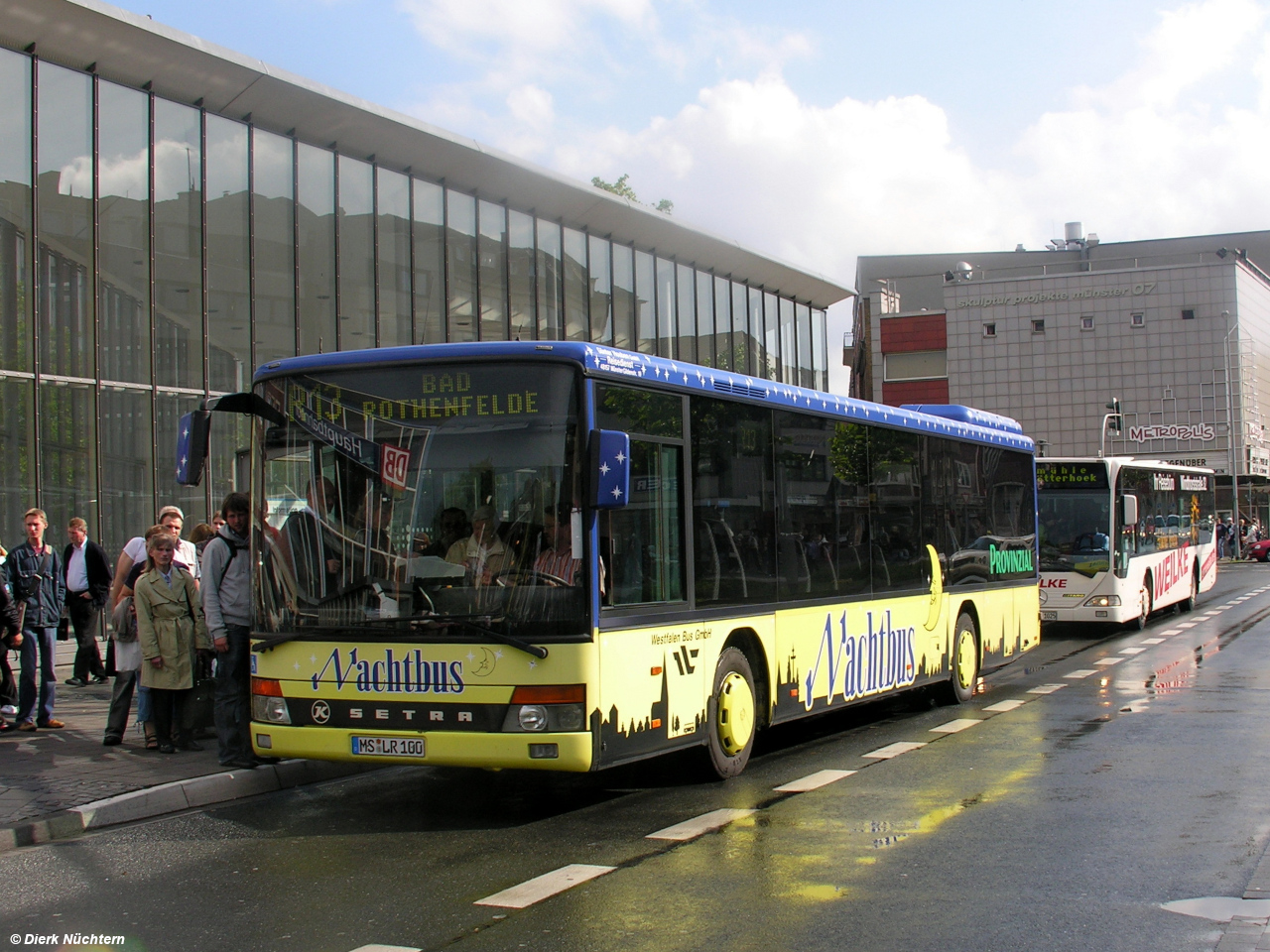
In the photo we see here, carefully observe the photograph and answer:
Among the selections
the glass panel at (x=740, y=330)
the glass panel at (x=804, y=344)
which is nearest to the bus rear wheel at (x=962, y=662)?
the glass panel at (x=740, y=330)

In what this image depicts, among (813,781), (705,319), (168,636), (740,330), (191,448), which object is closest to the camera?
(191,448)

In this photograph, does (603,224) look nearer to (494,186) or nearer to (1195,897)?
(494,186)

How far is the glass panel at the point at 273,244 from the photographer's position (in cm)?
2202

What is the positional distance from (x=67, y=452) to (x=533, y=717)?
13481mm

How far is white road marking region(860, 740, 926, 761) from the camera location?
33.0 ft

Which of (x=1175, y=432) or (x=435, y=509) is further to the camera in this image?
(x=1175, y=432)

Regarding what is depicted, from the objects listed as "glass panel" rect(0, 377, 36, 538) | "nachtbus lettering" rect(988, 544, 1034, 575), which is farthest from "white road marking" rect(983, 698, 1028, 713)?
"glass panel" rect(0, 377, 36, 538)

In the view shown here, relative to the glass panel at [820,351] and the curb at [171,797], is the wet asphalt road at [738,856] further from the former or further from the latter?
the glass panel at [820,351]

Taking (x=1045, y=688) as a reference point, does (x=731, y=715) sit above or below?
above

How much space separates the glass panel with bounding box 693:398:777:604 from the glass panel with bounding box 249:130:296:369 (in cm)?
1403

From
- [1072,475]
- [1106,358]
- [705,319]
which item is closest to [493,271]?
[705,319]

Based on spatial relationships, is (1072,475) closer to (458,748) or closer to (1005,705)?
(1005,705)

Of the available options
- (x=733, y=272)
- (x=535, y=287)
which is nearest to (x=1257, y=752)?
(x=535, y=287)

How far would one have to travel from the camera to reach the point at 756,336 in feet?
118
